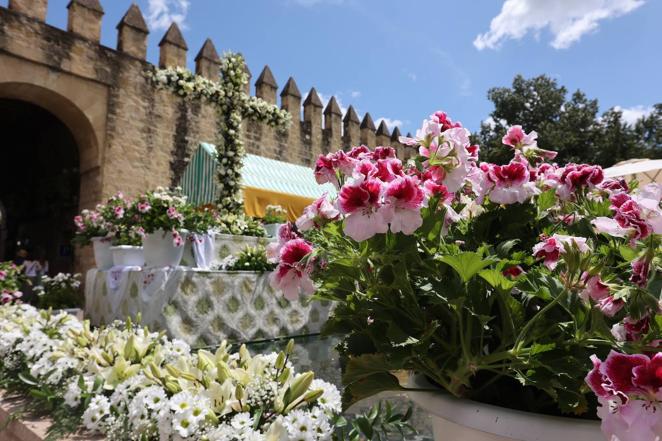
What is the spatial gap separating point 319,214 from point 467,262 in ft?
1.15

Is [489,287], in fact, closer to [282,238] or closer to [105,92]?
[282,238]

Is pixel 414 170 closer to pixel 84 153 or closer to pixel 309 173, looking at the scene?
pixel 309 173

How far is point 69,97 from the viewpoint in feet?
32.7

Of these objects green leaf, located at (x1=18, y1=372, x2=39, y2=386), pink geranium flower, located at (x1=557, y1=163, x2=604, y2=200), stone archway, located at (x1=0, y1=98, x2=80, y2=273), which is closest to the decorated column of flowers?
green leaf, located at (x1=18, y1=372, x2=39, y2=386)

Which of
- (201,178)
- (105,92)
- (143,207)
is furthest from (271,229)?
(105,92)

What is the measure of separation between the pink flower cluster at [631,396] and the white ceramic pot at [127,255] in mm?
5259

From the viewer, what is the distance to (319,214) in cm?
101

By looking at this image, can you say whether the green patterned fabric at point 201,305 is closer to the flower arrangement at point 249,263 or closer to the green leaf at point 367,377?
the flower arrangement at point 249,263

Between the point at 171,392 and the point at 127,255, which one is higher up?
the point at 127,255

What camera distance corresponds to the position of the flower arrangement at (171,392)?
1.23 metres

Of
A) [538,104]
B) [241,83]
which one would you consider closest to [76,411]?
[241,83]

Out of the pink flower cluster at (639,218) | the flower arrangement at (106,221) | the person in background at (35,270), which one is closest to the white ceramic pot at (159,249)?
the flower arrangement at (106,221)

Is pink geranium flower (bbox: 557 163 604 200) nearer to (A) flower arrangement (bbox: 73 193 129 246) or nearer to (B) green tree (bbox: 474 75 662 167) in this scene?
(A) flower arrangement (bbox: 73 193 129 246)

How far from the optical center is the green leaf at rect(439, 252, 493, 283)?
0.80m
